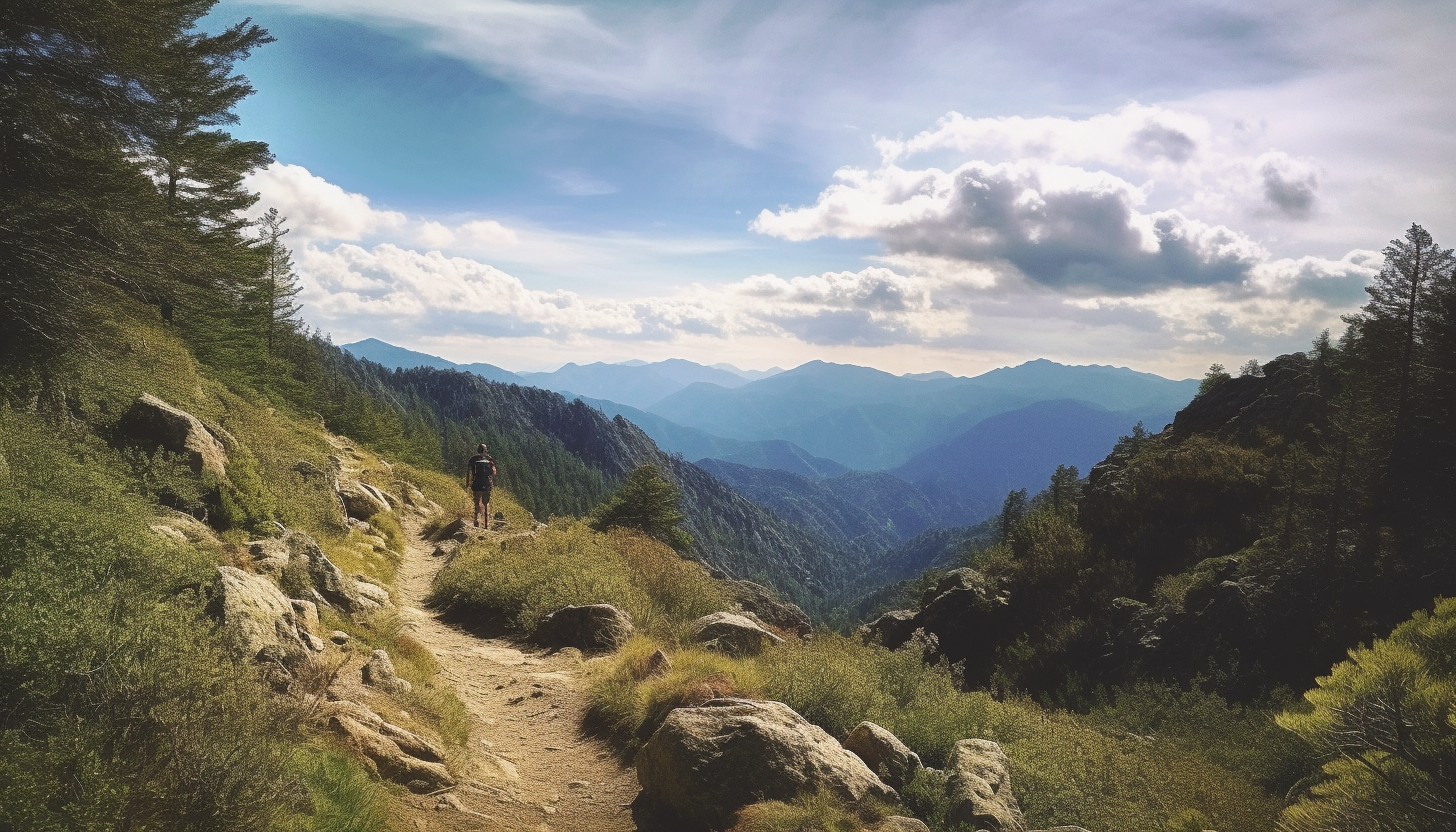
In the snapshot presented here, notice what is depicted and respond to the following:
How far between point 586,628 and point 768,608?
27.3ft

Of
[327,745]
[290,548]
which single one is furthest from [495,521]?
[327,745]

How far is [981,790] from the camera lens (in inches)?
237

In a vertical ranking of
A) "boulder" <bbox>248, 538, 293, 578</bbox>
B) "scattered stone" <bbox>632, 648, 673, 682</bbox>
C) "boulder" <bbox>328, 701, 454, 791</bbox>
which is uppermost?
"boulder" <bbox>248, 538, 293, 578</bbox>

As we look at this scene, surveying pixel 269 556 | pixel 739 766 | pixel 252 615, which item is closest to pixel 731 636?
pixel 739 766

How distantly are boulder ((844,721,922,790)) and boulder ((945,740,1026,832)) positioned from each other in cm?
40

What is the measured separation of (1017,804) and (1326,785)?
11.0ft

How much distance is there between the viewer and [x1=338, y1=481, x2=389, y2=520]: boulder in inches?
716

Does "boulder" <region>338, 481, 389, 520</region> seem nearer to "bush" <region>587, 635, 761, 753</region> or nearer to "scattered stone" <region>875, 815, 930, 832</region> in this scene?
"bush" <region>587, 635, 761, 753</region>

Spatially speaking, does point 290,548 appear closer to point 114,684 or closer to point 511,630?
point 511,630

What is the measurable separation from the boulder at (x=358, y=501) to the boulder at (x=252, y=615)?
12.3 m

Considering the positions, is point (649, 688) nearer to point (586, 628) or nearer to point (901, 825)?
point (586, 628)

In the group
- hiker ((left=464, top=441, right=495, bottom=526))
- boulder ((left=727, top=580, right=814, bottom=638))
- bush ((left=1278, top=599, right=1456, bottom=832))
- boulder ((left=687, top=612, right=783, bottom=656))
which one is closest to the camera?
bush ((left=1278, top=599, right=1456, bottom=832))

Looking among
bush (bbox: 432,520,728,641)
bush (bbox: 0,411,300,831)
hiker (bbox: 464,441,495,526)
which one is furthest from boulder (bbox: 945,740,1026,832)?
hiker (bbox: 464,441,495,526)

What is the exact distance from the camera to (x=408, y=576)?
1580 centimetres
